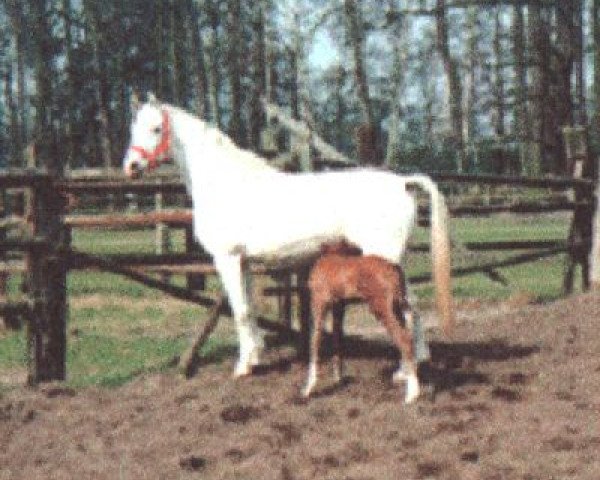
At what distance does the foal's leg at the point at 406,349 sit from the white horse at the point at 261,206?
495 mm

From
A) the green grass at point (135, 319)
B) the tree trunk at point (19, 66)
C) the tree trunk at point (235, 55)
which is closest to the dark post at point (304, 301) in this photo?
the green grass at point (135, 319)

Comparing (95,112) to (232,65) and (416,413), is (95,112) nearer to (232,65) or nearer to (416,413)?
(232,65)

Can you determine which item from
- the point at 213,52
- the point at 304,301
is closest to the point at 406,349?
Result: the point at 304,301

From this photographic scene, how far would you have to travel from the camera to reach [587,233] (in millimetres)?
14164

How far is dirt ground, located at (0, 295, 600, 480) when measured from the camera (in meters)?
5.88

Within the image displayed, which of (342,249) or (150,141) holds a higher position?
(150,141)

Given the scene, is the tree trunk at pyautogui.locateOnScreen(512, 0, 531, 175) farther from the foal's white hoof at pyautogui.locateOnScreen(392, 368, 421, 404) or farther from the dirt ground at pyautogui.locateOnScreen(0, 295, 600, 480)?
the foal's white hoof at pyautogui.locateOnScreen(392, 368, 421, 404)

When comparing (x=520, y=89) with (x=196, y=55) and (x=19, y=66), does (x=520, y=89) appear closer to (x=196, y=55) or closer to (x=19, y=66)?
(x=196, y=55)

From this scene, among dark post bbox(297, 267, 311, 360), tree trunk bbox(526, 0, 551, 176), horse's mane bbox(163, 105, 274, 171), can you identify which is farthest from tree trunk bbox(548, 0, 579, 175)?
horse's mane bbox(163, 105, 274, 171)

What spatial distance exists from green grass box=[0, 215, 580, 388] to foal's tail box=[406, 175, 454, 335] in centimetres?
215

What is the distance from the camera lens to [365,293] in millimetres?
7398

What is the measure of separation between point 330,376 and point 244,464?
217 centimetres

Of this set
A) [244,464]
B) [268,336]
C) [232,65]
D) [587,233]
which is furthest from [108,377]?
[232,65]

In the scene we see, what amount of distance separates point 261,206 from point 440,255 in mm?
1219
